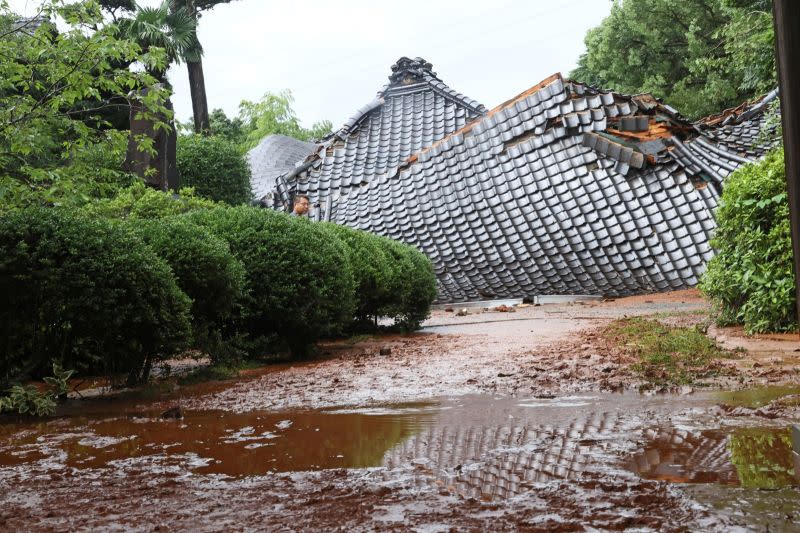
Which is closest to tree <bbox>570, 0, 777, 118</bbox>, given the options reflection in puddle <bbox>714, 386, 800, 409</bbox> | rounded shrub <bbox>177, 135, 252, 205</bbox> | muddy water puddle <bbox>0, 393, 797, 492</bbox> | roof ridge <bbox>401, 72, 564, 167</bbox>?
roof ridge <bbox>401, 72, 564, 167</bbox>

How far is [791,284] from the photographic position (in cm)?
611

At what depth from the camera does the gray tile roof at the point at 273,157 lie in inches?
1152

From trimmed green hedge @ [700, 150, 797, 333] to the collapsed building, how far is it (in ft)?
22.5

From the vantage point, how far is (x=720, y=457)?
2596mm

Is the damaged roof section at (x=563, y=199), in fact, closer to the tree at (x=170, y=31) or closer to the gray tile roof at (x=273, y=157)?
the tree at (x=170, y=31)

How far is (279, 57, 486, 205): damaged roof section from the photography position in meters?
19.7

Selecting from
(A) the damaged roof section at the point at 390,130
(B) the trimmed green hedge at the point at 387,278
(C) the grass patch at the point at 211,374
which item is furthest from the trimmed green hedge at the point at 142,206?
(A) the damaged roof section at the point at 390,130

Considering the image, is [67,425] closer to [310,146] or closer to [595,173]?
[595,173]

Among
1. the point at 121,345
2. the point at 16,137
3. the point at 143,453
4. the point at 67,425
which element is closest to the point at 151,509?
the point at 143,453

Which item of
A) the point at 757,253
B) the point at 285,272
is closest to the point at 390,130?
the point at 285,272

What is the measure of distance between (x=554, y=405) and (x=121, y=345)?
2.86 meters

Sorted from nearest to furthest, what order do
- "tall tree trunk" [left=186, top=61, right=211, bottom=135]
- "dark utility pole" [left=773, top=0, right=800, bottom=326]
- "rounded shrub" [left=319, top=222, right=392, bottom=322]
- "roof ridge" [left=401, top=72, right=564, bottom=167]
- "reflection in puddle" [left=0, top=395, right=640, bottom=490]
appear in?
"dark utility pole" [left=773, top=0, right=800, bottom=326]
"reflection in puddle" [left=0, top=395, right=640, bottom=490]
"rounded shrub" [left=319, top=222, right=392, bottom=322]
"roof ridge" [left=401, top=72, right=564, bottom=167]
"tall tree trunk" [left=186, top=61, right=211, bottom=135]

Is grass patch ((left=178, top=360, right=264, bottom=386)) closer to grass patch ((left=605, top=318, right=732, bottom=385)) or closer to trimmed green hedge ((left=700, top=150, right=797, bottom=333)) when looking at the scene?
grass patch ((left=605, top=318, right=732, bottom=385))

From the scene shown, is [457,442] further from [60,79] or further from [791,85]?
[60,79]
